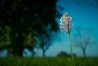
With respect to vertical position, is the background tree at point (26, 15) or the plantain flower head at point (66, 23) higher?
the background tree at point (26, 15)

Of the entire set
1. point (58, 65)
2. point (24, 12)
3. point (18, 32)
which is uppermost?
point (24, 12)

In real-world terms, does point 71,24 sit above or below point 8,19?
below

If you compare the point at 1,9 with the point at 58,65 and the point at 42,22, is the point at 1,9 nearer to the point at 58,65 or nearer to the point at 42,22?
the point at 42,22

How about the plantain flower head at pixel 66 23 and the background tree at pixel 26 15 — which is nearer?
the plantain flower head at pixel 66 23

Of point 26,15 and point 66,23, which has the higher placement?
point 26,15

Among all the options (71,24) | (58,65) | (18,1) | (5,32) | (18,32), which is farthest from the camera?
(5,32)

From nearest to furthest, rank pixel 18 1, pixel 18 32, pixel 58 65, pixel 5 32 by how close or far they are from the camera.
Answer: pixel 58 65
pixel 18 1
pixel 18 32
pixel 5 32

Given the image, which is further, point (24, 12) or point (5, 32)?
point (5, 32)

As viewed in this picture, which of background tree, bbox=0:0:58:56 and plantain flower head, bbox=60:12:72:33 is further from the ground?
background tree, bbox=0:0:58:56

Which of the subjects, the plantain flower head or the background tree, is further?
the background tree

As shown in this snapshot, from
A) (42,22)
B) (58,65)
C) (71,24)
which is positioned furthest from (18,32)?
(71,24)

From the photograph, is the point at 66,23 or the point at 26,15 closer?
the point at 66,23

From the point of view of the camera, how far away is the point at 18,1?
106ft

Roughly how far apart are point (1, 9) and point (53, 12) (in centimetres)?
692
